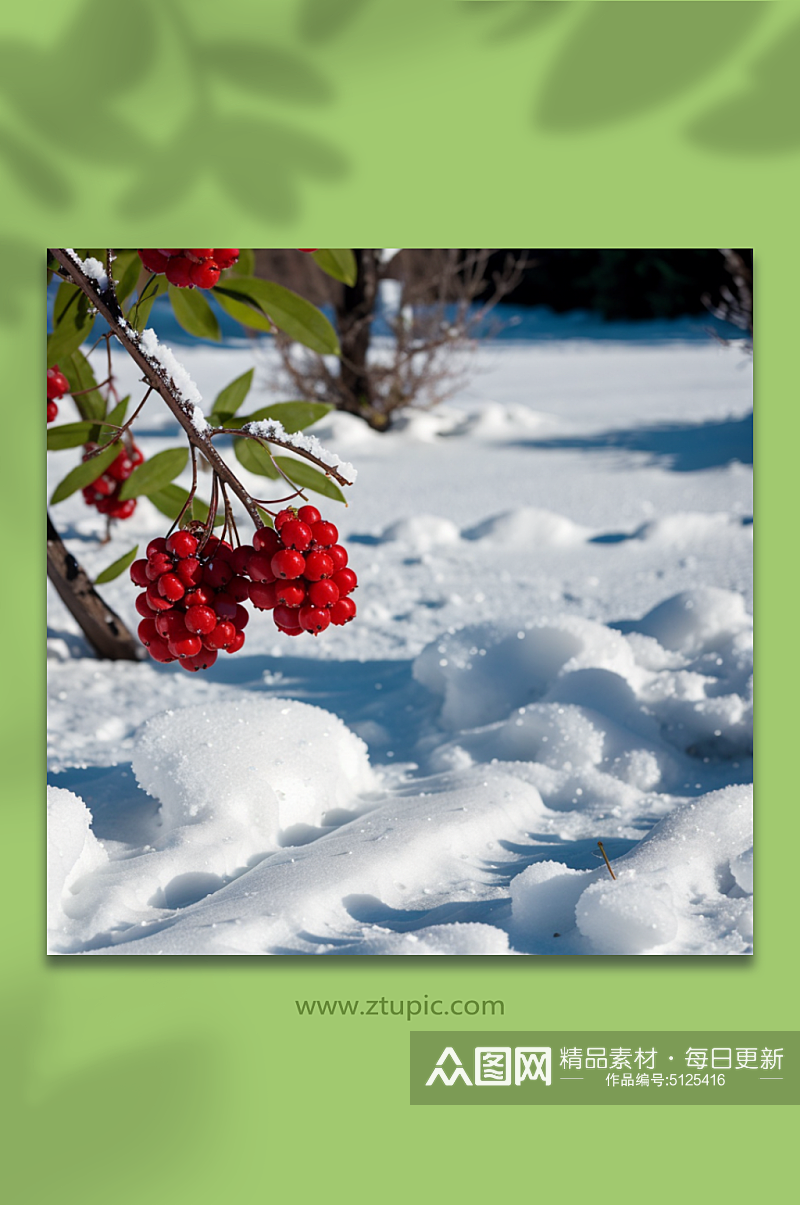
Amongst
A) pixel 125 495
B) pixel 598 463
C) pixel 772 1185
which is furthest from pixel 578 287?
pixel 772 1185

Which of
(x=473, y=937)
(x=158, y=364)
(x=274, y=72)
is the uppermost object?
(x=274, y=72)

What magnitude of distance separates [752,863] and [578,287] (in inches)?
263

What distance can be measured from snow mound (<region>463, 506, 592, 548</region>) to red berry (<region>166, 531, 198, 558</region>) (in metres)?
1.75

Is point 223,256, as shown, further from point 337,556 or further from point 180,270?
point 337,556

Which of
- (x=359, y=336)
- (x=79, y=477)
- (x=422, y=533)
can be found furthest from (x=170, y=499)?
(x=359, y=336)

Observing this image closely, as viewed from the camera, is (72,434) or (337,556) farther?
(72,434)

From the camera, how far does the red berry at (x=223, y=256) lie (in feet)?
3.67

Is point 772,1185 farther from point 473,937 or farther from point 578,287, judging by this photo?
point 578,287

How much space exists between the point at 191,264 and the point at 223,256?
5 cm

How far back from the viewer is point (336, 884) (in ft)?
3.74

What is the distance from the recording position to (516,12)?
44.6 inches

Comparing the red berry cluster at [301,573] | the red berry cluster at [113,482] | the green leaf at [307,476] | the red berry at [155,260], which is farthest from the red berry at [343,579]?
the red berry cluster at [113,482]

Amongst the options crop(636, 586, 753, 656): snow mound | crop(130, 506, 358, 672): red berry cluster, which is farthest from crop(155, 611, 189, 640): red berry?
crop(636, 586, 753, 656): snow mound

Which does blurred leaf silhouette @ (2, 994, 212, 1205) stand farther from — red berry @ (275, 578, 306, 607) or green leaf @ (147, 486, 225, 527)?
green leaf @ (147, 486, 225, 527)
